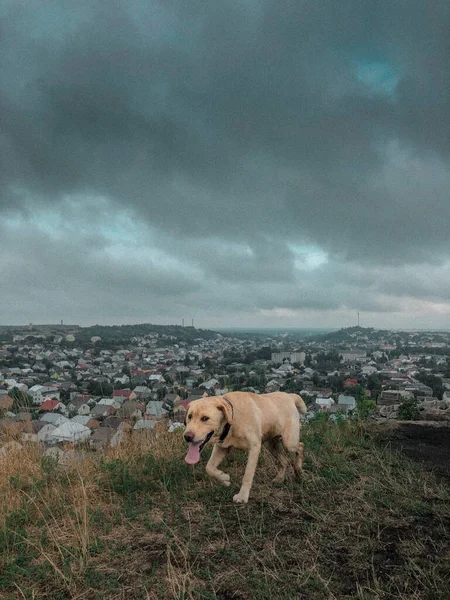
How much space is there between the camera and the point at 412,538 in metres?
3.23

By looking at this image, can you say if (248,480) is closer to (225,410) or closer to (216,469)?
(216,469)

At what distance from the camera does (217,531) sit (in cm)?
343

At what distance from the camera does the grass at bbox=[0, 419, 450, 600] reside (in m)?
2.70

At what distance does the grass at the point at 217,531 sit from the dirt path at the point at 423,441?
0.41m

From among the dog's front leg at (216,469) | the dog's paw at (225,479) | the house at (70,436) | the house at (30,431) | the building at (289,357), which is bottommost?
the building at (289,357)

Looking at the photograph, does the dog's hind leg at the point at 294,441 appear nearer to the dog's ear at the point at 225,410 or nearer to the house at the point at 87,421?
the dog's ear at the point at 225,410

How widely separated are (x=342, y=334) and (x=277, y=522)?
3710 inches

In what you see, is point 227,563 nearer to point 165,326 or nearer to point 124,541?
point 124,541

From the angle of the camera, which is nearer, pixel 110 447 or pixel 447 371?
pixel 110 447

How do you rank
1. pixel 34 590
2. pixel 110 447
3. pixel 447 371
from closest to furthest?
pixel 34 590, pixel 110 447, pixel 447 371

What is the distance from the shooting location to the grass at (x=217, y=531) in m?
2.70

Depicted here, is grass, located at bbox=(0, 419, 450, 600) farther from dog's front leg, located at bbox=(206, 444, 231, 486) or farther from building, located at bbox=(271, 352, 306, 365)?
building, located at bbox=(271, 352, 306, 365)

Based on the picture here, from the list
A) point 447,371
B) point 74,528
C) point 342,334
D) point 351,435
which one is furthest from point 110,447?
point 342,334

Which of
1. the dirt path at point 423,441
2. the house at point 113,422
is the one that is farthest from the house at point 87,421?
the dirt path at point 423,441
